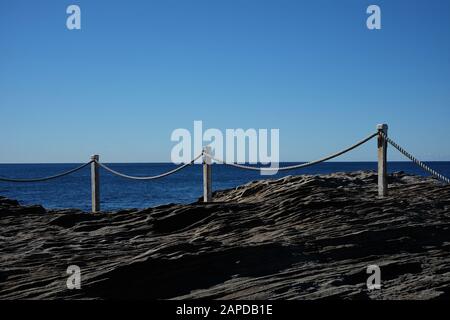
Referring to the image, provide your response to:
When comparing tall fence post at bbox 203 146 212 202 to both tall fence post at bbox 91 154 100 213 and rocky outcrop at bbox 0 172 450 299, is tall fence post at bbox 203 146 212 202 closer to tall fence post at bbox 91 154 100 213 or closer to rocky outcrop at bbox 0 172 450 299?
rocky outcrop at bbox 0 172 450 299

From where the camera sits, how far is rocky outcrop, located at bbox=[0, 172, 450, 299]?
458cm

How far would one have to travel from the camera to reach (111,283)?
4914mm

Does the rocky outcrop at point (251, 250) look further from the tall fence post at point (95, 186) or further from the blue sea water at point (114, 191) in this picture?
the blue sea water at point (114, 191)

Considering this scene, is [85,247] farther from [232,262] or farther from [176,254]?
[232,262]

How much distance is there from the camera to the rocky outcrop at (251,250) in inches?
180

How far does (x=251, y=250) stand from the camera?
5398 mm

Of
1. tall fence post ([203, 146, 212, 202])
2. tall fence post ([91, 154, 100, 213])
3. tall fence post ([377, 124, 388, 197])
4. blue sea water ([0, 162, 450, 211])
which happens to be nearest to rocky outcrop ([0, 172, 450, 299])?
tall fence post ([377, 124, 388, 197])

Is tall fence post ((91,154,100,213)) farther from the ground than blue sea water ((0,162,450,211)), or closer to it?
farther from the ground

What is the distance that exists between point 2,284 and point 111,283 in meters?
1.10

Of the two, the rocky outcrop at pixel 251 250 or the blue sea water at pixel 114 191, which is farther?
the blue sea water at pixel 114 191

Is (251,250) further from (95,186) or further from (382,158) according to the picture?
(95,186)

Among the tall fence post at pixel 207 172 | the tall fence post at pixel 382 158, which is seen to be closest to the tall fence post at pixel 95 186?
the tall fence post at pixel 207 172
